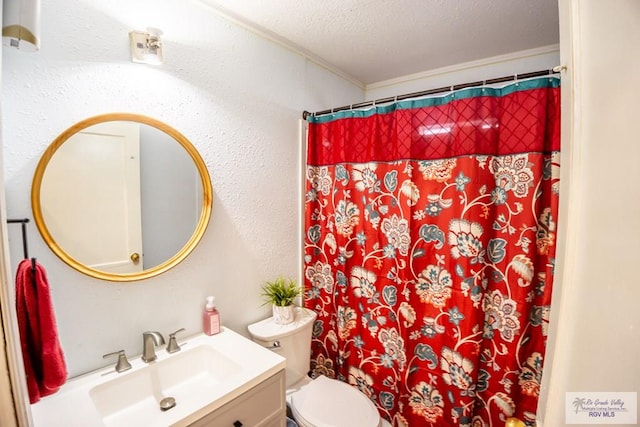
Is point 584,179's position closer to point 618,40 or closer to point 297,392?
point 618,40

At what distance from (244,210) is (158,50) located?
0.80m

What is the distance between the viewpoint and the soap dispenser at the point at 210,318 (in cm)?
134

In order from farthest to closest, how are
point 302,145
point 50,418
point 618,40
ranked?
point 302,145
point 50,418
point 618,40

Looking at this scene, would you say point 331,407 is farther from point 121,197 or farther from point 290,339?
point 121,197

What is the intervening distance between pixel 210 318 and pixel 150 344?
264 mm

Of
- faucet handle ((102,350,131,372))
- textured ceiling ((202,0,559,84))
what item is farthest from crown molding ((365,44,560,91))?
faucet handle ((102,350,131,372))

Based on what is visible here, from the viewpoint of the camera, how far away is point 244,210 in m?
1.54

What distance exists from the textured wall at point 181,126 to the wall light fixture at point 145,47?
39mm

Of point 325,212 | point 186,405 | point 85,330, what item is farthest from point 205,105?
point 186,405

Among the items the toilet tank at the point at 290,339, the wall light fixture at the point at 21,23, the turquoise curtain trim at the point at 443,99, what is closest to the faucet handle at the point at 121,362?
the toilet tank at the point at 290,339

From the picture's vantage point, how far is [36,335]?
786 millimetres

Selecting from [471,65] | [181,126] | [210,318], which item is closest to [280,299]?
[210,318]

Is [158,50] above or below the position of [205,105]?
above

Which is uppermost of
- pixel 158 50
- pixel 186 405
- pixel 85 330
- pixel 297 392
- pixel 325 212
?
pixel 158 50
